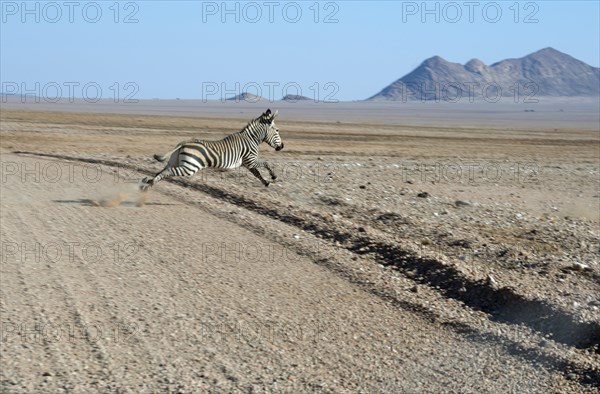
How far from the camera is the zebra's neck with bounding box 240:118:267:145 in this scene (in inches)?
722

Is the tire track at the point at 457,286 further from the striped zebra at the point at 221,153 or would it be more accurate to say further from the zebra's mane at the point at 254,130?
the zebra's mane at the point at 254,130

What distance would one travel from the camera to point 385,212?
15.1 metres

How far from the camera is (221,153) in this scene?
17141mm

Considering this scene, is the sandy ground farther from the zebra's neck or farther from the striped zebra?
the zebra's neck

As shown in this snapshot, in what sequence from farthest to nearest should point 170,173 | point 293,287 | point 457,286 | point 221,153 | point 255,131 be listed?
point 255,131, point 221,153, point 170,173, point 457,286, point 293,287

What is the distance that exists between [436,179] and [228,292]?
1248cm

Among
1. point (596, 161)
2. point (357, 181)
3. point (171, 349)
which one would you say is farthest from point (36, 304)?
point (596, 161)

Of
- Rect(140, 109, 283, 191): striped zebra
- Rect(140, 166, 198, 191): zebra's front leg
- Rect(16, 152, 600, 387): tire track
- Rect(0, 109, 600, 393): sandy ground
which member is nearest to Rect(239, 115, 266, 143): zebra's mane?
Rect(140, 109, 283, 191): striped zebra

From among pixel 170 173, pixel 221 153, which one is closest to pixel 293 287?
pixel 170 173

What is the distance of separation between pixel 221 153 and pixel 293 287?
7.50m

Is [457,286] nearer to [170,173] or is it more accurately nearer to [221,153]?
[170,173]

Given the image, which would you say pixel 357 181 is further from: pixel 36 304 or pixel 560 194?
pixel 36 304

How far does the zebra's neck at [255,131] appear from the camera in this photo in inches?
722

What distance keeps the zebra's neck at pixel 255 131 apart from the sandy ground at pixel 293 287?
920mm
